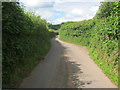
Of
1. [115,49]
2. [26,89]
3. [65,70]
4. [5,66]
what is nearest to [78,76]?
[65,70]

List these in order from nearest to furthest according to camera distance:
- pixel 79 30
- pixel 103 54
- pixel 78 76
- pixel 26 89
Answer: pixel 26 89
pixel 78 76
pixel 103 54
pixel 79 30

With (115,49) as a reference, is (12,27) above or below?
above

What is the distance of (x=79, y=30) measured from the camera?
26344mm

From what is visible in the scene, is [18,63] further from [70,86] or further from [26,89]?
[70,86]

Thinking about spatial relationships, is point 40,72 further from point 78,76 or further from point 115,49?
point 115,49

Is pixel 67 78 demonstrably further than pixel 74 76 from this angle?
No

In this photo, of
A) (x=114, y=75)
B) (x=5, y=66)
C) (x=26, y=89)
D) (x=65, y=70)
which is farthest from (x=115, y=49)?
(x=5, y=66)

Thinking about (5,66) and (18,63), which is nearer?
(5,66)

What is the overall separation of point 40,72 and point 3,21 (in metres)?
4.53

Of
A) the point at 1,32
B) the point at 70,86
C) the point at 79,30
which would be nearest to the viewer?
the point at 1,32

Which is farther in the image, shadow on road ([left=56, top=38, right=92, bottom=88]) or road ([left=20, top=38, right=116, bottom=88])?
shadow on road ([left=56, top=38, right=92, bottom=88])

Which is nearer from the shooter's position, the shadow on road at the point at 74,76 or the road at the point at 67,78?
the road at the point at 67,78

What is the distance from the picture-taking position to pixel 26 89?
7094 mm

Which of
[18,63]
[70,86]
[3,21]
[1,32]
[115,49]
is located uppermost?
[3,21]
